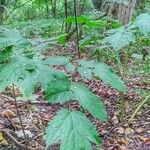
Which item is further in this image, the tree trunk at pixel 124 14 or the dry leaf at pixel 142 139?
the tree trunk at pixel 124 14

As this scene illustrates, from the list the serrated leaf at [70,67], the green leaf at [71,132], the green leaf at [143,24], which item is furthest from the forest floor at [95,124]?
the green leaf at [71,132]

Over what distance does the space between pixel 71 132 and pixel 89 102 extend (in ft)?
0.55

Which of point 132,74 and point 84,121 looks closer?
point 84,121

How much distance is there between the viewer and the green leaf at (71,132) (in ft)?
4.16

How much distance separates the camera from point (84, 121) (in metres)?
1.35

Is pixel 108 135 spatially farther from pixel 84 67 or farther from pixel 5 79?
pixel 5 79

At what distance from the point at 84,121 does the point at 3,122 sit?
66.6 inches

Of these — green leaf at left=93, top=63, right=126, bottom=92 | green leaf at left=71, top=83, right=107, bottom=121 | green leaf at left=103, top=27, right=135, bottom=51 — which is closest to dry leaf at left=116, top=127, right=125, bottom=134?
green leaf at left=103, top=27, right=135, bottom=51

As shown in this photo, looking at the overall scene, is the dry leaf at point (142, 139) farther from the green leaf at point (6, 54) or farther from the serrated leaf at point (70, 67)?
the green leaf at point (6, 54)

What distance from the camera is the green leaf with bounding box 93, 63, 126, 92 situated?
5.01 feet

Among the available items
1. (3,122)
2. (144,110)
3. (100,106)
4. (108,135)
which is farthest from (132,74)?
(100,106)

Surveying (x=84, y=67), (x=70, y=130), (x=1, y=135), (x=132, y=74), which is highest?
(x=84, y=67)

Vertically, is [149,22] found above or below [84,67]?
above

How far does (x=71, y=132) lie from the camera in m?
1.28
